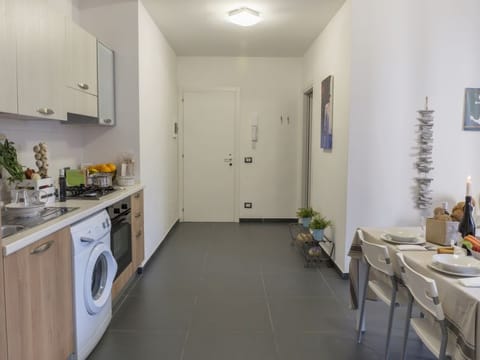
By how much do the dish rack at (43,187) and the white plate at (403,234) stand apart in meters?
2.26

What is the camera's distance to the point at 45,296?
186 centimetres

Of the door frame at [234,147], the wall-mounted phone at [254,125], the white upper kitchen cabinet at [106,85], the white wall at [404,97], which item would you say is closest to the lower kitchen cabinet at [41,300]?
the white upper kitchen cabinet at [106,85]

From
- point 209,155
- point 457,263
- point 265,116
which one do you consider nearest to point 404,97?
point 457,263

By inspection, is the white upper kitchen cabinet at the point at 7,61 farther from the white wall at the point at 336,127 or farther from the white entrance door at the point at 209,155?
the white entrance door at the point at 209,155

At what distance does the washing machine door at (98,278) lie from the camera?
7.59ft

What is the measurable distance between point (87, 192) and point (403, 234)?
2333mm

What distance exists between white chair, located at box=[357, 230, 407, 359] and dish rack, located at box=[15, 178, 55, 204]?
209cm

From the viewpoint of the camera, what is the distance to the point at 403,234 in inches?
95.1

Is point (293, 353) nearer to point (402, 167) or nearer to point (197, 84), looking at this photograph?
point (402, 167)

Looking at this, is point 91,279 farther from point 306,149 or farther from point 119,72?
point 306,149

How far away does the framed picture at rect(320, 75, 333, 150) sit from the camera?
4.13m

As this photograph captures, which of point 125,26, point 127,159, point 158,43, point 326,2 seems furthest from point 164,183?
point 326,2

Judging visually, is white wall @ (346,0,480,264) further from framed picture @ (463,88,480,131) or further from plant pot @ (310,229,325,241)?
plant pot @ (310,229,325,241)

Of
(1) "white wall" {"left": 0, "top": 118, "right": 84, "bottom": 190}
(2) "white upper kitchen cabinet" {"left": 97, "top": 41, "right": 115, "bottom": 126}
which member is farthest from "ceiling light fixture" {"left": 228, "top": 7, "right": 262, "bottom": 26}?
(1) "white wall" {"left": 0, "top": 118, "right": 84, "bottom": 190}
